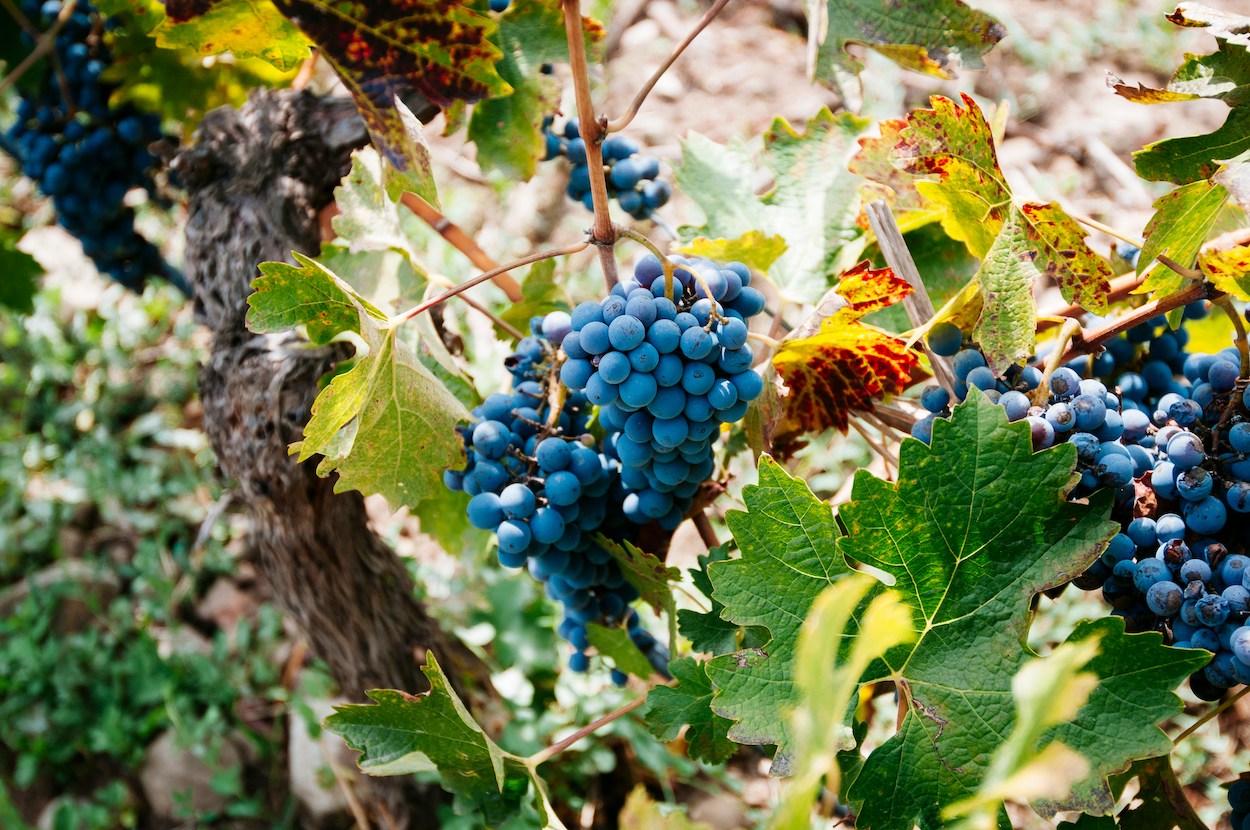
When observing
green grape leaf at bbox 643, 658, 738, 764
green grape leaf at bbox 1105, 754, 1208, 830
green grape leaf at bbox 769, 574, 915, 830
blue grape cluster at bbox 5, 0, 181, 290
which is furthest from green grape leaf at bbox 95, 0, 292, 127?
green grape leaf at bbox 1105, 754, 1208, 830

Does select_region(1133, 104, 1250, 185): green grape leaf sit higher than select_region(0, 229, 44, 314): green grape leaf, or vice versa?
select_region(1133, 104, 1250, 185): green grape leaf

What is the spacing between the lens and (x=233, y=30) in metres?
1.08

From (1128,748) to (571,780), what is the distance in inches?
46.6

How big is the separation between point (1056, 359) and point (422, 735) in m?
0.81

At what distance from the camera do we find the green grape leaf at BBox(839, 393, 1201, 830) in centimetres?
83

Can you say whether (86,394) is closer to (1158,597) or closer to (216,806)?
(216,806)

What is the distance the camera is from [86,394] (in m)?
2.68

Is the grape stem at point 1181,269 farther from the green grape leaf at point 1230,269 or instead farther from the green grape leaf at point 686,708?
the green grape leaf at point 686,708

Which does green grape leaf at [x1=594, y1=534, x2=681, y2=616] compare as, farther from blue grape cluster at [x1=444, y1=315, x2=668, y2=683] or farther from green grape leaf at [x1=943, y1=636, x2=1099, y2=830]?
green grape leaf at [x1=943, y1=636, x2=1099, y2=830]

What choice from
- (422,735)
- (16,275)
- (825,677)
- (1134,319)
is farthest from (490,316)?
(16,275)

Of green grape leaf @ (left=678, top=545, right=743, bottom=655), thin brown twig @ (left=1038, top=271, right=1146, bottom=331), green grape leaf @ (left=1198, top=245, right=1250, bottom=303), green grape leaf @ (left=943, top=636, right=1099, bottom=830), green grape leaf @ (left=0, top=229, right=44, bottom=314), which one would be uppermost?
green grape leaf @ (left=943, top=636, right=1099, bottom=830)

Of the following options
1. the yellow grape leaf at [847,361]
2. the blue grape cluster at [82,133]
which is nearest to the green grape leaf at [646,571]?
the yellow grape leaf at [847,361]

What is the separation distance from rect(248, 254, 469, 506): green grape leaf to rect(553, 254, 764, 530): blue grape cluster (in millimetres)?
212

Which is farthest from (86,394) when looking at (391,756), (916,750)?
(916,750)
